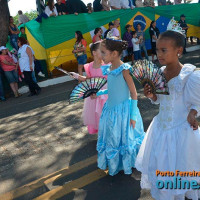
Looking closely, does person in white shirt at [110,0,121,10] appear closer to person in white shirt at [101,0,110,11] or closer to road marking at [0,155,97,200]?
person in white shirt at [101,0,110,11]

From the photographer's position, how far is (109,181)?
3309 millimetres

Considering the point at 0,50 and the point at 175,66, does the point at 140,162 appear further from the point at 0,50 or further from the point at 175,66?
the point at 0,50

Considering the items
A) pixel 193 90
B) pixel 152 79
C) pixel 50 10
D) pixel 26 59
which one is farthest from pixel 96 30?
pixel 193 90

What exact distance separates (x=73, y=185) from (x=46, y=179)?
0.44 meters

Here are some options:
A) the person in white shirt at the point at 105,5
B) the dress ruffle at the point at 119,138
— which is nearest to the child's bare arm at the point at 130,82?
the dress ruffle at the point at 119,138

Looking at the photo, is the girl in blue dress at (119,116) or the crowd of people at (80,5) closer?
the girl in blue dress at (119,116)

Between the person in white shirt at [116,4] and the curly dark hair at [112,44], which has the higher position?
the person in white shirt at [116,4]

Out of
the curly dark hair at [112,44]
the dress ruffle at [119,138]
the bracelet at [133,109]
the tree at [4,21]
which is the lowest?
the dress ruffle at [119,138]

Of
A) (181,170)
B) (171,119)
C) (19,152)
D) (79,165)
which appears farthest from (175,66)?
(19,152)

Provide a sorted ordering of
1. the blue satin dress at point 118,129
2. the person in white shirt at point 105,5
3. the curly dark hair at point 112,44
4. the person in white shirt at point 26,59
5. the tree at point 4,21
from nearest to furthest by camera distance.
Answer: the curly dark hair at point 112,44 < the blue satin dress at point 118,129 < the person in white shirt at point 26,59 < the tree at point 4,21 < the person in white shirt at point 105,5

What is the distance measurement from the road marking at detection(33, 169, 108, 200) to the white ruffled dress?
1.04 metres

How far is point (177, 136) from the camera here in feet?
8.11

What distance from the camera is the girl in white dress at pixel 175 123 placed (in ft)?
7.64

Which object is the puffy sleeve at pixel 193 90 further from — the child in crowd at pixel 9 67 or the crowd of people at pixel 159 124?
the child in crowd at pixel 9 67
